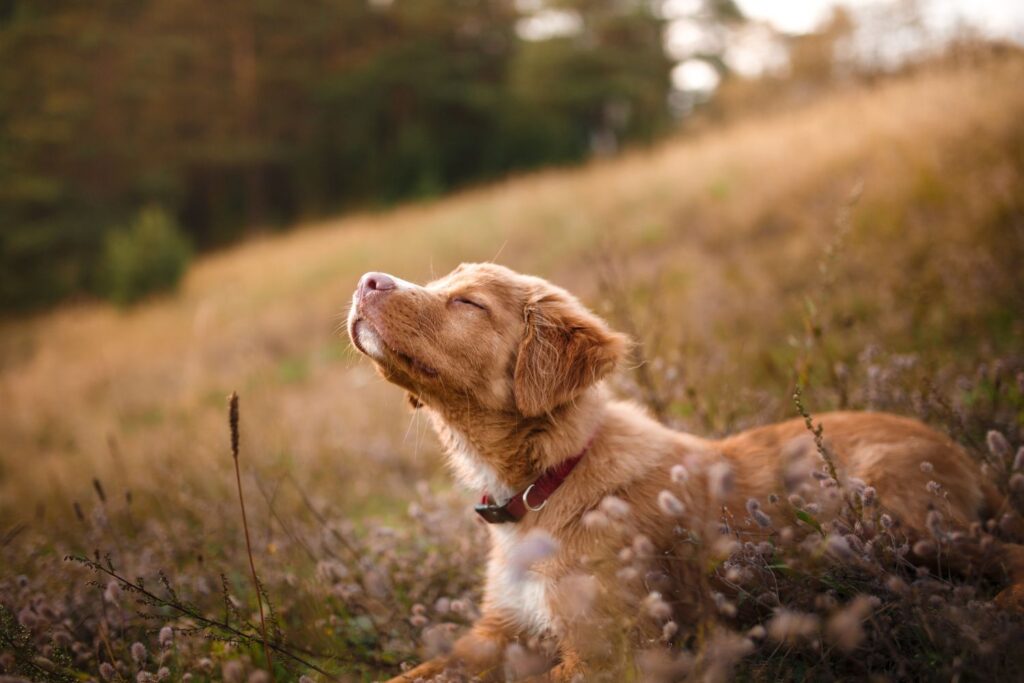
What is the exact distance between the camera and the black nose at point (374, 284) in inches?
106

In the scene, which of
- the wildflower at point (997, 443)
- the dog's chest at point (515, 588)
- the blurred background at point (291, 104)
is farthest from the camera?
the blurred background at point (291, 104)

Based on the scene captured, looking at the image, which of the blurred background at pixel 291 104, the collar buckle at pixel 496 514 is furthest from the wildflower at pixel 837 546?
the blurred background at pixel 291 104

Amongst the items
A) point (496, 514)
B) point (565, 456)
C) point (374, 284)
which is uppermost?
point (374, 284)

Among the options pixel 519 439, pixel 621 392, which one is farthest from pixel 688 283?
pixel 519 439

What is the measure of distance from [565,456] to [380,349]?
868 millimetres

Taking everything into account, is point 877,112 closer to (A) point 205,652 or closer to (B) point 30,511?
(A) point 205,652

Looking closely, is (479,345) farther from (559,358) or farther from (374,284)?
(374,284)

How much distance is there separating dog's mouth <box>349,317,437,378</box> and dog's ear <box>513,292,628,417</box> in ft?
1.32

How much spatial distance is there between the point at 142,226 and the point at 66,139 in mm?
6673

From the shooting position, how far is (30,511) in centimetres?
561

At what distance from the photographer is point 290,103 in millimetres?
27516

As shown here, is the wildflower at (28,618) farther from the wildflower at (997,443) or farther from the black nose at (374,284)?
the wildflower at (997,443)

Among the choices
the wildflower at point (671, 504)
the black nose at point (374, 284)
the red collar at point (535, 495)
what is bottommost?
the red collar at point (535, 495)

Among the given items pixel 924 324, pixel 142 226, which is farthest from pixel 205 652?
pixel 142 226
